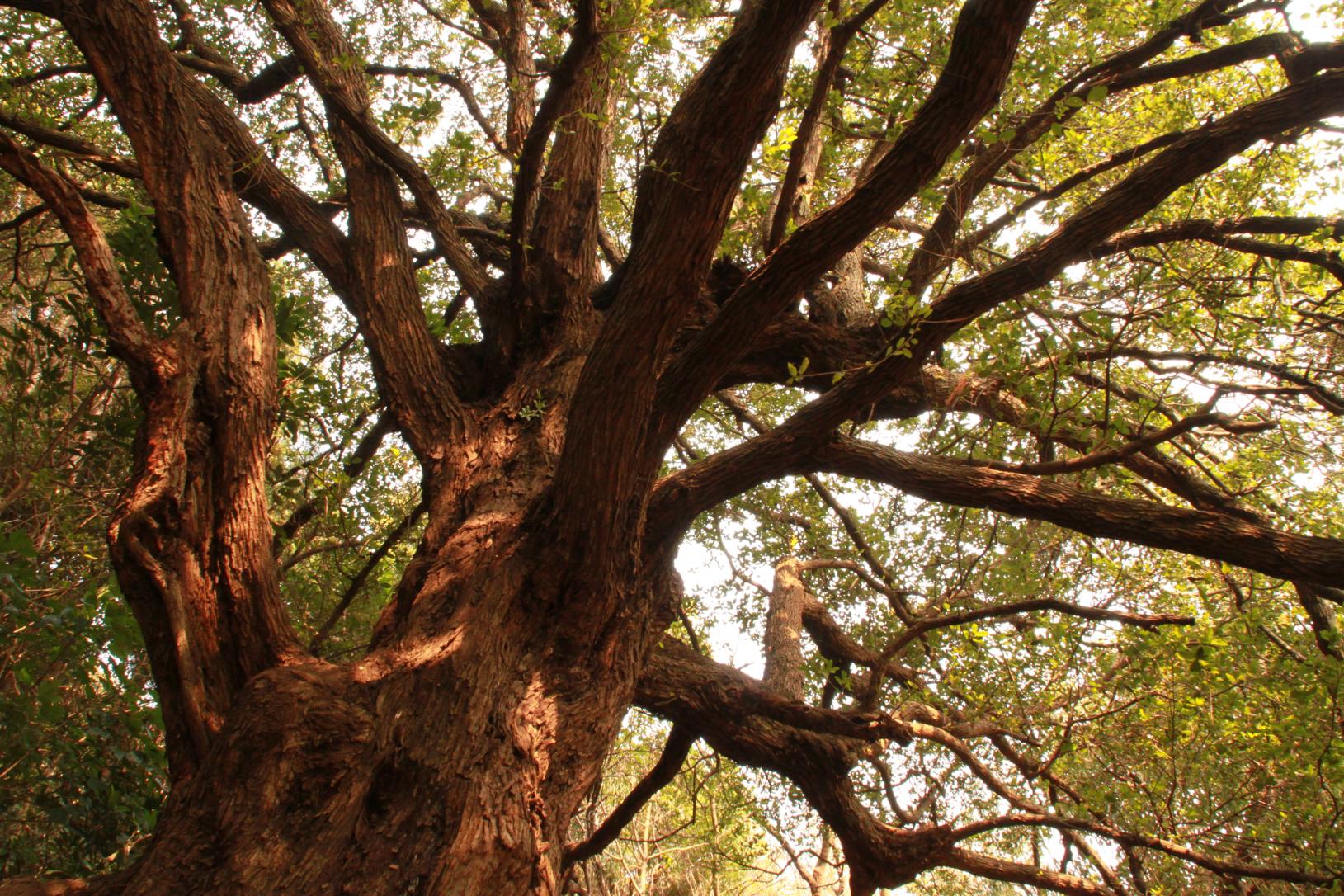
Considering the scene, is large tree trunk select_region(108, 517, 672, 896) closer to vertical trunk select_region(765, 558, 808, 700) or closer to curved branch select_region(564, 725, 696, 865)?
curved branch select_region(564, 725, 696, 865)

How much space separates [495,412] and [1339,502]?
561cm

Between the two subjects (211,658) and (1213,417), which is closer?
(211,658)

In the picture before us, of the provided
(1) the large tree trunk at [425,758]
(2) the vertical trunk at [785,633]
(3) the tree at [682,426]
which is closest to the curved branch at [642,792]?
(3) the tree at [682,426]

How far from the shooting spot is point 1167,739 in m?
3.98

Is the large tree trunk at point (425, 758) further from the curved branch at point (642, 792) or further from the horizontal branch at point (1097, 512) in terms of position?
the horizontal branch at point (1097, 512)

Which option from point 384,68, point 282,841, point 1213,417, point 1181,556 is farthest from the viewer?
point 1181,556

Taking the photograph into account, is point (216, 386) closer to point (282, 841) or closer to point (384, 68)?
point (282, 841)

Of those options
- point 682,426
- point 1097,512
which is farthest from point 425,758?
point 1097,512

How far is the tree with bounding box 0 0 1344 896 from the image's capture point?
7.30ft

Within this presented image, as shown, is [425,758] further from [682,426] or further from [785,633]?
[785,633]

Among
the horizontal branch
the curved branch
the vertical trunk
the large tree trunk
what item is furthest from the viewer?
the vertical trunk

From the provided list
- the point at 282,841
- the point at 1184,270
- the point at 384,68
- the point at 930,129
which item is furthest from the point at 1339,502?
the point at 384,68

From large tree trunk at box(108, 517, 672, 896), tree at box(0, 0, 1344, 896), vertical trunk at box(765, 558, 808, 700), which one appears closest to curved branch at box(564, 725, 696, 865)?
A: tree at box(0, 0, 1344, 896)

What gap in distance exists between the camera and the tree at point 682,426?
2.22 m
